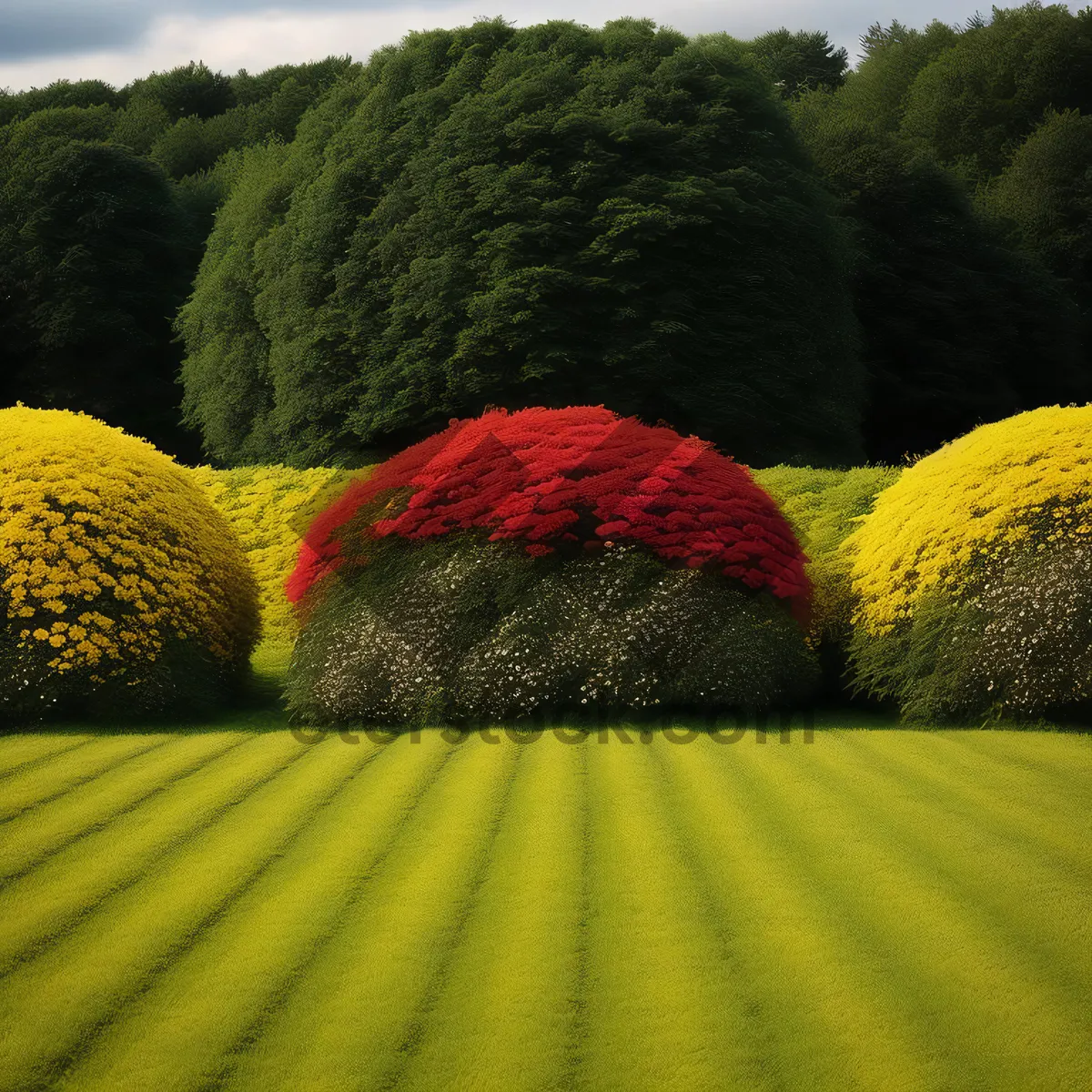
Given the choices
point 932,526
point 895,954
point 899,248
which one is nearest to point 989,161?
point 899,248

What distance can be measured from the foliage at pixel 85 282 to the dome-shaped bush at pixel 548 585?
27.9m

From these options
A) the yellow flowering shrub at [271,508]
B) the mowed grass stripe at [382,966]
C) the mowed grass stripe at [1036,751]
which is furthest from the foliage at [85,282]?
the mowed grass stripe at [382,966]

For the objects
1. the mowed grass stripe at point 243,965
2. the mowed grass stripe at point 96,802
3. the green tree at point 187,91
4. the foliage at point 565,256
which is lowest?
the mowed grass stripe at point 243,965

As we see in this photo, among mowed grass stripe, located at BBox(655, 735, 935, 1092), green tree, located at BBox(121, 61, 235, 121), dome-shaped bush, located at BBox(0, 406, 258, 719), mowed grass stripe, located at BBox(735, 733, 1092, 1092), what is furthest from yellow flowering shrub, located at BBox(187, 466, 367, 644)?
green tree, located at BBox(121, 61, 235, 121)

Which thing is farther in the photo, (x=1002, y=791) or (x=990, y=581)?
(x=990, y=581)

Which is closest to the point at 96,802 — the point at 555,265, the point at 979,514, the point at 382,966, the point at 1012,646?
the point at 382,966

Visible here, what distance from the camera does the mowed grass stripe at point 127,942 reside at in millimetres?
4172

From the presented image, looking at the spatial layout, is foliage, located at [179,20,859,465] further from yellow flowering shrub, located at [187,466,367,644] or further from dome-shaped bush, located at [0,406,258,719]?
dome-shaped bush, located at [0,406,258,719]

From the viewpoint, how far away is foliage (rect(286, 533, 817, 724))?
899 cm

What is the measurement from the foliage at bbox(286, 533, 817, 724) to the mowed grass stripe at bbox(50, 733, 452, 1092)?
2.27 metres

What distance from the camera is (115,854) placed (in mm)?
5848

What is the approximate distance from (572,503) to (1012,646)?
354 cm

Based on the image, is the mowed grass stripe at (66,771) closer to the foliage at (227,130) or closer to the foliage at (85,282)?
the foliage at (85,282)

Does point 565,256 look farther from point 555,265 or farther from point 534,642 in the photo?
point 534,642
